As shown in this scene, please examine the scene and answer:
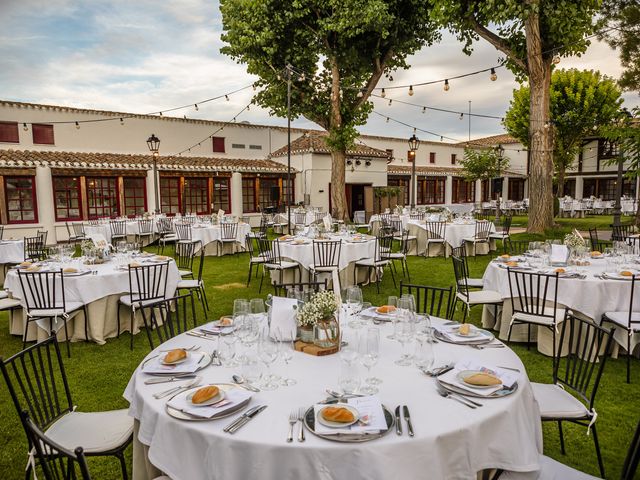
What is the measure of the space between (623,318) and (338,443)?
3877 mm

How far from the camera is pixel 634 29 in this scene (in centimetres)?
1330

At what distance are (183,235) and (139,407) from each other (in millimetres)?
10246

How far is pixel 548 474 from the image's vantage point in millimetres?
1976

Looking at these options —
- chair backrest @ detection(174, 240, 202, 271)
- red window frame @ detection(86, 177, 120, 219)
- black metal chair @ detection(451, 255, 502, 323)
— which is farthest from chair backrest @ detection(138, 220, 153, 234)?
A: black metal chair @ detection(451, 255, 502, 323)

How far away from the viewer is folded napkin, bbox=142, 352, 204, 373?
2207 mm

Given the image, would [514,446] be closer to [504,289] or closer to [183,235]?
[504,289]

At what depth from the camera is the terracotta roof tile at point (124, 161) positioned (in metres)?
14.8

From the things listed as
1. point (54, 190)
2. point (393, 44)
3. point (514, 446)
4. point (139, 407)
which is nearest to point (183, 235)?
point (54, 190)

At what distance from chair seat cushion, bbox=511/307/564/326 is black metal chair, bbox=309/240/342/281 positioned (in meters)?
2.99

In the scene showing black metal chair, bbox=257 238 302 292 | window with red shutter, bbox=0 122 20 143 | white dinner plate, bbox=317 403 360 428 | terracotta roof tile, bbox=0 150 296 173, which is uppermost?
window with red shutter, bbox=0 122 20 143

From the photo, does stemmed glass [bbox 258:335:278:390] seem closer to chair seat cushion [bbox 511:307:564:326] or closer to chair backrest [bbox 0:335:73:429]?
chair backrest [bbox 0:335:73:429]

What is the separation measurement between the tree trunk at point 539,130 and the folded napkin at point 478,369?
36.9 ft

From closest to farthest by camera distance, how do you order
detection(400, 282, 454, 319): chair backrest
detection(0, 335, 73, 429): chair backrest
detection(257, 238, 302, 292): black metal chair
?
detection(0, 335, 73, 429): chair backrest < detection(400, 282, 454, 319): chair backrest < detection(257, 238, 302, 292): black metal chair

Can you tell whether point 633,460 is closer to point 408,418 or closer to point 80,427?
point 408,418
